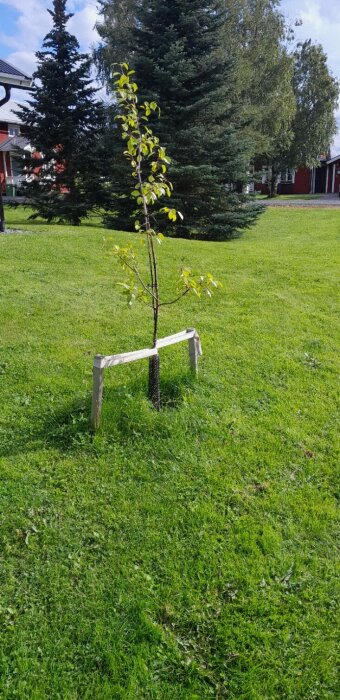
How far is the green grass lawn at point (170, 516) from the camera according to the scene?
6.24 ft

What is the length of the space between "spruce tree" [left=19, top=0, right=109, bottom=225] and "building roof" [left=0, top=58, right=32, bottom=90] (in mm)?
2862

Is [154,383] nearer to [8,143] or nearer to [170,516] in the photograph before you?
[170,516]

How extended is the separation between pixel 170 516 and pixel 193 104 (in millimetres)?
10665

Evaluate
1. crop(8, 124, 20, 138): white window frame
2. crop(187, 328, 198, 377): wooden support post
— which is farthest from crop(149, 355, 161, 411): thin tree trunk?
crop(8, 124, 20, 138): white window frame

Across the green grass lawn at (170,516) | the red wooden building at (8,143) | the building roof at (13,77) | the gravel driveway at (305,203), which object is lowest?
the green grass lawn at (170,516)

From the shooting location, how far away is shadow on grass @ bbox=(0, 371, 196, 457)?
3068 mm

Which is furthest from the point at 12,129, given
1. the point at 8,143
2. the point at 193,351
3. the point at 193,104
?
the point at 193,351

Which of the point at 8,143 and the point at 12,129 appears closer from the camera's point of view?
the point at 8,143

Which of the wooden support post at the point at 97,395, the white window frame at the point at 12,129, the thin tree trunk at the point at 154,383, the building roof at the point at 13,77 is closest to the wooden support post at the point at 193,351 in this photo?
the thin tree trunk at the point at 154,383

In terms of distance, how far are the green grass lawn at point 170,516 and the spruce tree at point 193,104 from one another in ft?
23.4

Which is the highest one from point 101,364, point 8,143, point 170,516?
point 8,143

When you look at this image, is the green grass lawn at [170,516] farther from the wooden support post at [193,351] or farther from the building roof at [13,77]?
the building roof at [13,77]

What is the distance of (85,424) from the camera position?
3.21m

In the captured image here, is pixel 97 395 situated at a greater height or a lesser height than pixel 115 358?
lesser
